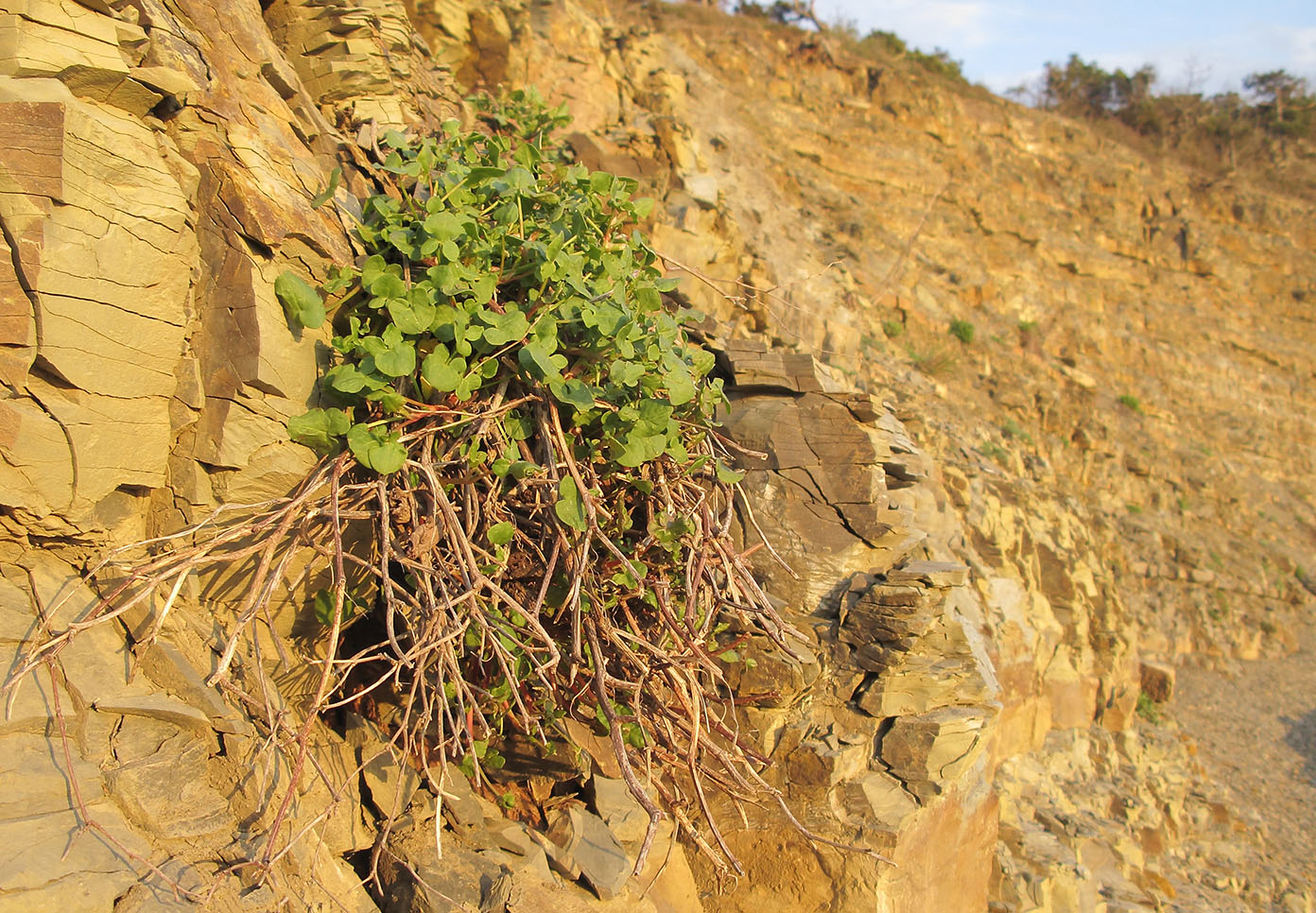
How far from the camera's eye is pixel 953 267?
13.9 metres

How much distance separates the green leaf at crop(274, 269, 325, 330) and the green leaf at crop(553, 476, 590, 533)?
87 cm

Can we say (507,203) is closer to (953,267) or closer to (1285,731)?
(1285,731)

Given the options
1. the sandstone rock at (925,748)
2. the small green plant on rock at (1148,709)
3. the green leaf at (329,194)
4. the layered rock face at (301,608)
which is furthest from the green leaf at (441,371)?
the small green plant on rock at (1148,709)

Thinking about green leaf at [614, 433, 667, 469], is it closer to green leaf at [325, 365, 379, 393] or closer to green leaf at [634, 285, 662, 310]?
green leaf at [634, 285, 662, 310]

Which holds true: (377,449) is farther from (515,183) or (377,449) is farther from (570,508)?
(515,183)

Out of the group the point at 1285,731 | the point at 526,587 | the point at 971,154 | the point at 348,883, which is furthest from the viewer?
the point at 971,154

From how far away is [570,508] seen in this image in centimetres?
257

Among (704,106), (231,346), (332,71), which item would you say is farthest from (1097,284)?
(231,346)

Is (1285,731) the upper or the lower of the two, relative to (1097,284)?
lower

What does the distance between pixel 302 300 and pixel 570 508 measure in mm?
1003

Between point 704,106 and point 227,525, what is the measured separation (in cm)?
1149

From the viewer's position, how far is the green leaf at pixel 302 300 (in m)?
2.57

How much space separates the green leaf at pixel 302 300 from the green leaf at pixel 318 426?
267mm

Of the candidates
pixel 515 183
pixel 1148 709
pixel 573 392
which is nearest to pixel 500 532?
pixel 573 392
